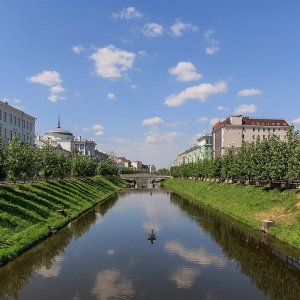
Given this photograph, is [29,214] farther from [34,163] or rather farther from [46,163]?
[46,163]

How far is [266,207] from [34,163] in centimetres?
4159

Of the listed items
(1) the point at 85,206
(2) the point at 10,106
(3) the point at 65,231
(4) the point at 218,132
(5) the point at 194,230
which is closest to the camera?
(3) the point at 65,231

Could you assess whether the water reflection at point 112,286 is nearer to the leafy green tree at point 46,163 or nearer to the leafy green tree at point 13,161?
the leafy green tree at point 13,161

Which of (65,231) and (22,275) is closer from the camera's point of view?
(22,275)

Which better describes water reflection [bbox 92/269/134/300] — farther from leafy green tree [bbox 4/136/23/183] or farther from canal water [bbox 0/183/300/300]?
leafy green tree [bbox 4/136/23/183]

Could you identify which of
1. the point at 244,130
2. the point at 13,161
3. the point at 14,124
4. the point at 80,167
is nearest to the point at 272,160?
the point at 13,161

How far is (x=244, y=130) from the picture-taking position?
172m

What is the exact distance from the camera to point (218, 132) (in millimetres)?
182250

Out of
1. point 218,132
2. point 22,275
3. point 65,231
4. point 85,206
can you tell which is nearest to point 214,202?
point 85,206

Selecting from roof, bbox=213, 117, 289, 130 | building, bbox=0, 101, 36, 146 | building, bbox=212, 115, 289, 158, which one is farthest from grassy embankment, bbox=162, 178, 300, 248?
roof, bbox=213, 117, 289, 130

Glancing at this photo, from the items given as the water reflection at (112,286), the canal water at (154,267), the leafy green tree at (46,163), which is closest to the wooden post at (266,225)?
the canal water at (154,267)

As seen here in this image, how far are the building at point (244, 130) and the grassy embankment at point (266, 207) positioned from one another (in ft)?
320

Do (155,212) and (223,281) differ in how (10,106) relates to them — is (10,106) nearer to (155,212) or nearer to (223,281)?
(155,212)

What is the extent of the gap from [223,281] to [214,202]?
49.0 meters
